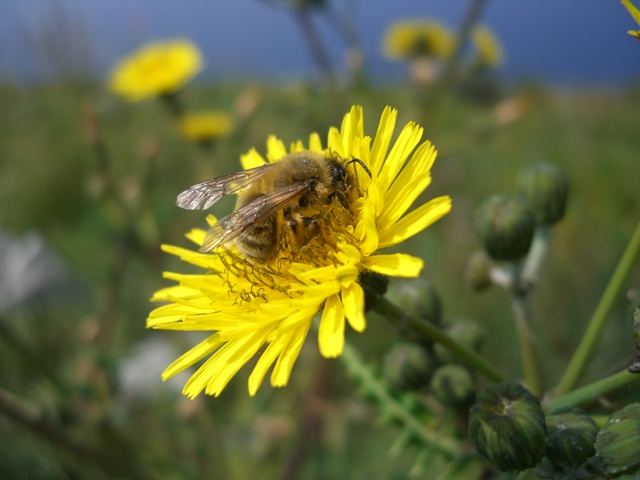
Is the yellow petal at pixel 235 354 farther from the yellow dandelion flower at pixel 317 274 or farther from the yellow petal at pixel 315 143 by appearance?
the yellow petal at pixel 315 143

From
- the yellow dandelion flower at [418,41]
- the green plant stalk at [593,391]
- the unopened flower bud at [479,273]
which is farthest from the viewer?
the yellow dandelion flower at [418,41]

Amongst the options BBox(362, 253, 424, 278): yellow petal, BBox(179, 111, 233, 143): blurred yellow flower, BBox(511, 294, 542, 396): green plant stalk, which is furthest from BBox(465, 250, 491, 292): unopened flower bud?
BBox(179, 111, 233, 143): blurred yellow flower

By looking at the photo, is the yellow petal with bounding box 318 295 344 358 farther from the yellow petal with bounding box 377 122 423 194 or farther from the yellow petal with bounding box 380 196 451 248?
the yellow petal with bounding box 377 122 423 194

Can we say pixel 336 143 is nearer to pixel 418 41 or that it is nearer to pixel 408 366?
pixel 408 366

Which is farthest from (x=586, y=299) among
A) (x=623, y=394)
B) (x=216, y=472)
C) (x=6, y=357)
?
(x=6, y=357)

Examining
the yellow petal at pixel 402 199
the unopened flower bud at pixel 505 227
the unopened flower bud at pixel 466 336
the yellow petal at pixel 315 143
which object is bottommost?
the unopened flower bud at pixel 466 336

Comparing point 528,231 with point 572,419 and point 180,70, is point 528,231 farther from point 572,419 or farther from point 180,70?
point 180,70

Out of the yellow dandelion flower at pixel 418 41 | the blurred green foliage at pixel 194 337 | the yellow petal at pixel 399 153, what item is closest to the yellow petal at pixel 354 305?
the yellow petal at pixel 399 153
